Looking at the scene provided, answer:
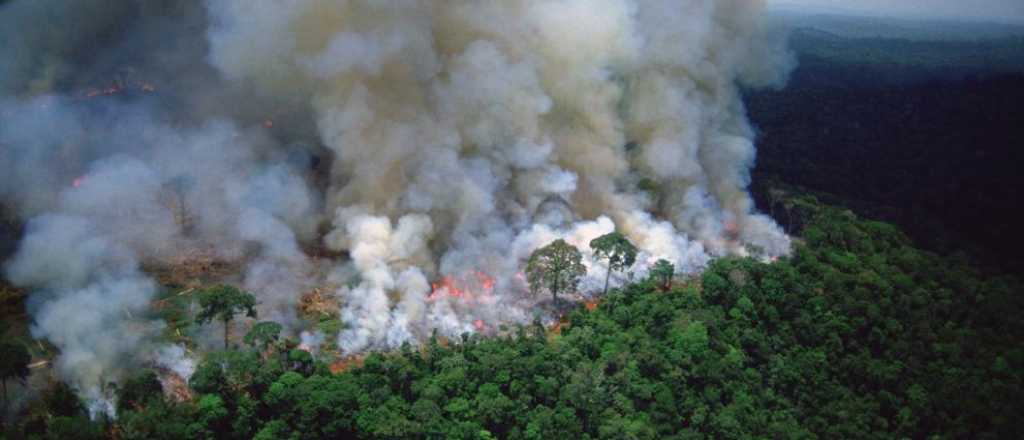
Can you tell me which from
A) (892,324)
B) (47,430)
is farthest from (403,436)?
(892,324)

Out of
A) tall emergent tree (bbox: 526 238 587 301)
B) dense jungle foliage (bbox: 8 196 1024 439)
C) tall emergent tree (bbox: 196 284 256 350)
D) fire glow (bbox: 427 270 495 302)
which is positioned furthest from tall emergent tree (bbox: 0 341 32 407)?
tall emergent tree (bbox: 526 238 587 301)

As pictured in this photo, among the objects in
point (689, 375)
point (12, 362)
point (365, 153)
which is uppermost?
point (365, 153)

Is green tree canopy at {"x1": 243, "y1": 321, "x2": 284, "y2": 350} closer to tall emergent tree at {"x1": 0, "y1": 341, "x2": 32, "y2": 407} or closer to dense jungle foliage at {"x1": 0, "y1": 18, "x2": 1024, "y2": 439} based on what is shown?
dense jungle foliage at {"x1": 0, "y1": 18, "x2": 1024, "y2": 439}

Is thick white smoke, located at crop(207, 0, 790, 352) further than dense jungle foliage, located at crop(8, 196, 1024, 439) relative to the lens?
Yes

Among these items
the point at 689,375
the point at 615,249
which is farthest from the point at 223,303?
the point at 689,375

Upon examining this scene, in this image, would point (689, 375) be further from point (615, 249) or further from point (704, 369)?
point (615, 249)
